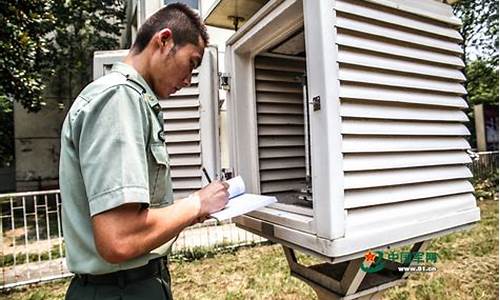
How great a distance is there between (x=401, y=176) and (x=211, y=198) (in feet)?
2.13

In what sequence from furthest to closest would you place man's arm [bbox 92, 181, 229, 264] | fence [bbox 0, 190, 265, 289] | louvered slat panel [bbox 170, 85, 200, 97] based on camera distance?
fence [bbox 0, 190, 265, 289] < louvered slat panel [bbox 170, 85, 200, 97] < man's arm [bbox 92, 181, 229, 264]

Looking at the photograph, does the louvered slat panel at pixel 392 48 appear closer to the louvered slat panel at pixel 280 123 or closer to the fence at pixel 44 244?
the louvered slat panel at pixel 280 123

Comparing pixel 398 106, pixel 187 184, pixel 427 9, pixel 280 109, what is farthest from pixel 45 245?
pixel 427 9

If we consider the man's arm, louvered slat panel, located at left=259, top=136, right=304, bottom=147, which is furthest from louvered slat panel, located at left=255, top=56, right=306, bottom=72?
the man's arm

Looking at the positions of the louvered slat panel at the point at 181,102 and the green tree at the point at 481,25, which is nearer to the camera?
the louvered slat panel at the point at 181,102

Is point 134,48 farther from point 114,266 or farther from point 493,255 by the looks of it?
point 493,255

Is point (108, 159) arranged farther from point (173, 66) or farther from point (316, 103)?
point (316, 103)

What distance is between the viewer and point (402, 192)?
1.10 m

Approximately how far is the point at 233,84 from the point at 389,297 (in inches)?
89.3

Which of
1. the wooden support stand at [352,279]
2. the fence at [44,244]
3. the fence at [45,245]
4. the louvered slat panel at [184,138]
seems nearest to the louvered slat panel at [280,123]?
the wooden support stand at [352,279]

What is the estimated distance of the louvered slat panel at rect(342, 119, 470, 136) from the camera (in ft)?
3.31

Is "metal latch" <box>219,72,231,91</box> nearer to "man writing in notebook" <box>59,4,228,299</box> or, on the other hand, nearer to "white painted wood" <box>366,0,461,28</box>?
"man writing in notebook" <box>59,4,228,299</box>

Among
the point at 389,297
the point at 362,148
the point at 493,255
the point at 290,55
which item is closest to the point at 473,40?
the point at 493,255

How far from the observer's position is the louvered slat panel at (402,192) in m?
0.99
